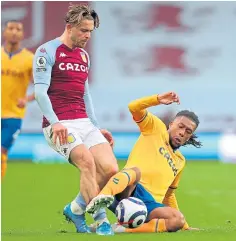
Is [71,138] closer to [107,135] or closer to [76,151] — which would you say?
[76,151]

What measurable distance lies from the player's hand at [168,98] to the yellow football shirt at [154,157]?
28cm

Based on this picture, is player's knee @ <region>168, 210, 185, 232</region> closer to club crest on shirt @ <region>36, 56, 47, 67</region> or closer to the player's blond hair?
club crest on shirt @ <region>36, 56, 47, 67</region>

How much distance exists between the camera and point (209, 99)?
25312 millimetres

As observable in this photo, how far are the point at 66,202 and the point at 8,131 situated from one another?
1.25 meters

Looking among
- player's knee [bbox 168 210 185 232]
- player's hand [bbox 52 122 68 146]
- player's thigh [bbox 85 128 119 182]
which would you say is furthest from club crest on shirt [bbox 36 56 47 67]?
player's knee [bbox 168 210 185 232]

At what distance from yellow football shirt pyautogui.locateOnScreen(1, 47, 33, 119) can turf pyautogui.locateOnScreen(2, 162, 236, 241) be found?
4.15 ft

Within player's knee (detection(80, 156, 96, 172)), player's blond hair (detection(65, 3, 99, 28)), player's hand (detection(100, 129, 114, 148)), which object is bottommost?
player's knee (detection(80, 156, 96, 172))

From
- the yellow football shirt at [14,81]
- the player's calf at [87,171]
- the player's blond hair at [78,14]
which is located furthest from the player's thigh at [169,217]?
the yellow football shirt at [14,81]

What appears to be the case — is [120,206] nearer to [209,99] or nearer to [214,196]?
[214,196]

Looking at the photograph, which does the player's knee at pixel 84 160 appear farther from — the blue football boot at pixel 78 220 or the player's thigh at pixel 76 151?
the blue football boot at pixel 78 220

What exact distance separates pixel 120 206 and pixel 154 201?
465mm

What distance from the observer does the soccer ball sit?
8867mm

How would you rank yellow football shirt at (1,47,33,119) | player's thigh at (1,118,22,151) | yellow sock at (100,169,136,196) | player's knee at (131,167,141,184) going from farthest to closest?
1. yellow football shirt at (1,47,33,119)
2. player's thigh at (1,118,22,151)
3. player's knee at (131,167,141,184)
4. yellow sock at (100,169,136,196)

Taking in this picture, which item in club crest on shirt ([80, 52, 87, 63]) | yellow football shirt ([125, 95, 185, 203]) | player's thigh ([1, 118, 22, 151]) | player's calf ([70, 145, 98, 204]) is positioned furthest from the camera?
player's thigh ([1, 118, 22, 151])
